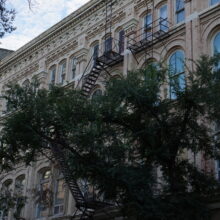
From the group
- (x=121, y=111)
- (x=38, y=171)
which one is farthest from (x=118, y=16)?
(x=121, y=111)

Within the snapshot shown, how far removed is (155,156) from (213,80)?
2954mm

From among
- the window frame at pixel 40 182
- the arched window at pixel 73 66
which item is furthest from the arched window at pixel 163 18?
the window frame at pixel 40 182

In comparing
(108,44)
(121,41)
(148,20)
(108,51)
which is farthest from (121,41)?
(148,20)

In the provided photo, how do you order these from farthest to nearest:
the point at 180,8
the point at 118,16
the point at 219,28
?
1. the point at 118,16
2. the point at 180,8
3. the point at 219,28

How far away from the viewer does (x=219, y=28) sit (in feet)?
64.0

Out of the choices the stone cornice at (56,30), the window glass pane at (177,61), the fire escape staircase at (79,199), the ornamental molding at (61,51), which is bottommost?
the fire escape staircase at (79,199)

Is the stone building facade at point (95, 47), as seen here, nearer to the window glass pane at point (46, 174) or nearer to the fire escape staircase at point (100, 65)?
the window glass pane at point (46, 174)

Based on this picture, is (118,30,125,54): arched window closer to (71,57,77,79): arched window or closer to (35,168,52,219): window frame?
(71,57,77,79): arched window

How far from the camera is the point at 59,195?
78.1ft

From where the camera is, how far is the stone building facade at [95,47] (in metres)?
20.0

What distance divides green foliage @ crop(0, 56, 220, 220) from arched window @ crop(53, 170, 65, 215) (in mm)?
8806

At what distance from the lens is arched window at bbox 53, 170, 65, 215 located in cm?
2334

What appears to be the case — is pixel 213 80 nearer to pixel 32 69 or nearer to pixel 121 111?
pixel 121 111

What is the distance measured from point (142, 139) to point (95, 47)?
1302cm
